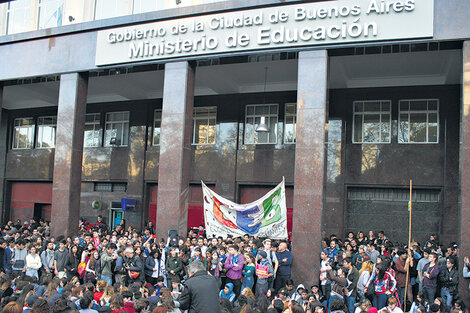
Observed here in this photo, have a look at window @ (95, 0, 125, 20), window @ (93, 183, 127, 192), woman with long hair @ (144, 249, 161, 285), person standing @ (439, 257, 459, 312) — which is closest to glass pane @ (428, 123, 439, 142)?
person standing @ (439, 257, 459, 312)

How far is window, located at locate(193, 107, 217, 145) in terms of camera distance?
2108cm

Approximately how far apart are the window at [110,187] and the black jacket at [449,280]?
49.6ft

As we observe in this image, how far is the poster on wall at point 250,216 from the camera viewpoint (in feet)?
47.9

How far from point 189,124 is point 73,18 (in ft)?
21.9

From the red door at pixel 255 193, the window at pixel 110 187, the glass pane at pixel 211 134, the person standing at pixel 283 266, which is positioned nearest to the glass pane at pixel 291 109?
the red door at pixel 255 193

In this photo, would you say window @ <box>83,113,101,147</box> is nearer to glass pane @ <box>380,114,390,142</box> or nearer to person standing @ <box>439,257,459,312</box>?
glass pane @ <box>380,114,390,142</box>

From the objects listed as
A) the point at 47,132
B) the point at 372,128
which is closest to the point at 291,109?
the point at 372,128

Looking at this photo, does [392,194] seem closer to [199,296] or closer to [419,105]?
[419,105]

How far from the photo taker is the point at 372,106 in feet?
61.0

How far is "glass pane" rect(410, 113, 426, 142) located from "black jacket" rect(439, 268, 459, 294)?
724 centimetres

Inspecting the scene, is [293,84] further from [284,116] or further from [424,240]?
[424,240]

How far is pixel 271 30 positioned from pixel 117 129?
11.4 meters

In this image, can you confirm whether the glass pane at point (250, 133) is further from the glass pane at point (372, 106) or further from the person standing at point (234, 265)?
the person standing at point (234, 265)

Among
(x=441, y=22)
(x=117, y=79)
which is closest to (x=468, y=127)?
(x=441, y=22)
